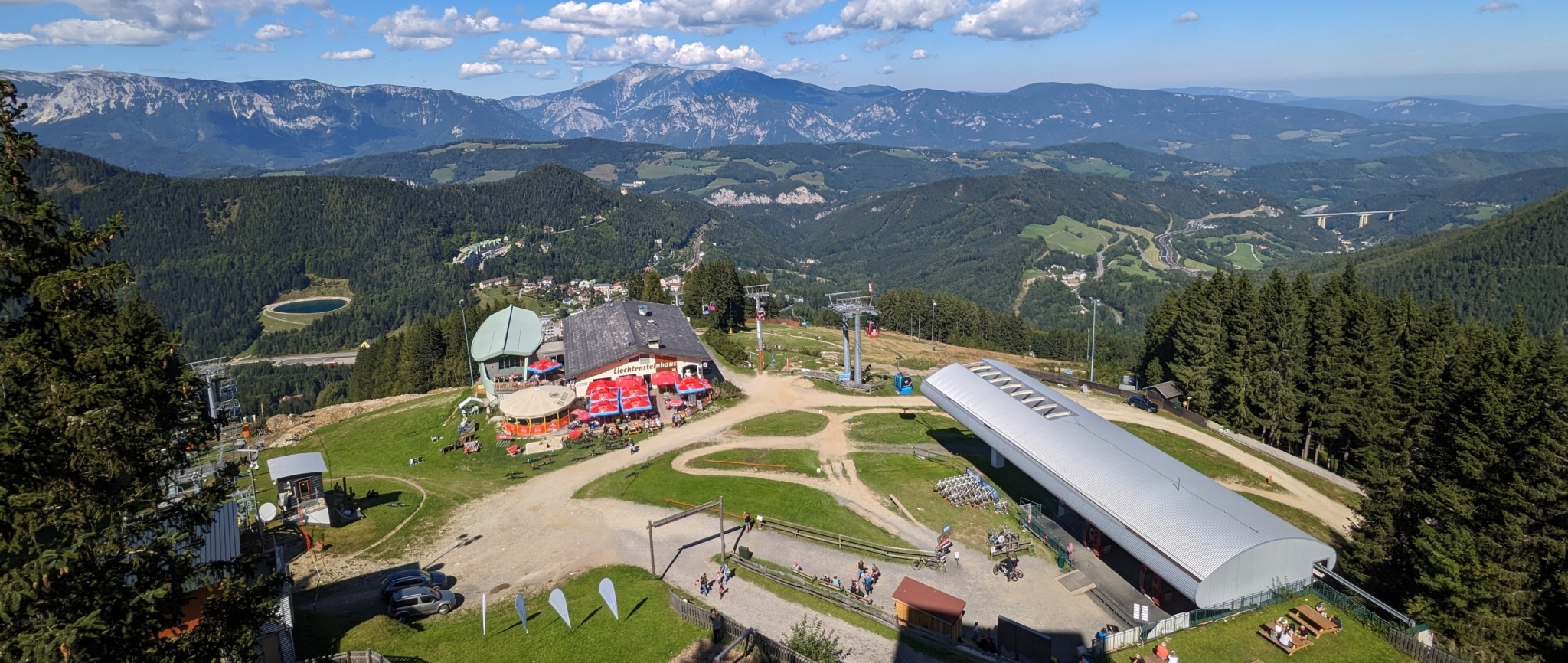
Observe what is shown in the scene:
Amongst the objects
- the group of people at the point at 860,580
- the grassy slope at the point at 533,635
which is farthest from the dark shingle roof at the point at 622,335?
the grassy slope at the point at 533,635

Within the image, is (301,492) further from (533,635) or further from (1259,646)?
(1259,646)

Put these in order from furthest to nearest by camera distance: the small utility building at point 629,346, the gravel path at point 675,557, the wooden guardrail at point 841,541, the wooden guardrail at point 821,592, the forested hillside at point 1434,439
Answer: the small utility building at point 629,346 < the wooden guardrail at point 841,541 < the gravel path at point 675,557 < the wooden guardrail at point 821,592 < the forested hillside at point 1434,439

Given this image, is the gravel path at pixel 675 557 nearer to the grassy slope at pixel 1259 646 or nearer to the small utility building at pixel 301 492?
the grassy slope at pixel 1259 646

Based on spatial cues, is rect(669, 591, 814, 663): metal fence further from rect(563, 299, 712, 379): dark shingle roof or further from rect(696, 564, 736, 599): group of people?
rect(563, 299, 712, 379): dark shingle roof

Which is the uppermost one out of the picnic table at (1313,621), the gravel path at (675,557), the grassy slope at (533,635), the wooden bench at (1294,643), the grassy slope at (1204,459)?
the grassy slope at (533,635)

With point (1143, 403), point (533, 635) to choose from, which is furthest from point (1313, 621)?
point (1143, 403)

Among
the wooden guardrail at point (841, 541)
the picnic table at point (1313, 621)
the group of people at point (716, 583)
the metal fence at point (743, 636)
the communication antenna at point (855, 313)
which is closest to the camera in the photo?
the metal fence at point (743, 636)

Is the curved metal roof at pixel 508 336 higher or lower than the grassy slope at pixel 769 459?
higher
